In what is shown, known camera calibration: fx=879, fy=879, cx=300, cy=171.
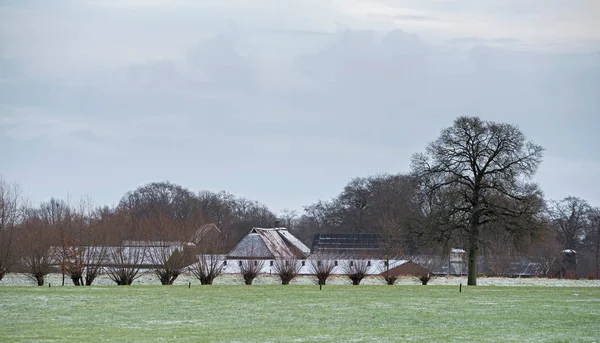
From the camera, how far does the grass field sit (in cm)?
2166

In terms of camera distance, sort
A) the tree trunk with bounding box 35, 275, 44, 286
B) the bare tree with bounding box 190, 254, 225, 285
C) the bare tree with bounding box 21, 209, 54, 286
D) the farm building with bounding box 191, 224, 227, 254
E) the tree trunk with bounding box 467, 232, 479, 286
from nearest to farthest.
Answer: the tree trunk with bounding box 35, 275, 44, 286, the bare tree with bounding box 21, 209, 54, 286, the tree trunk with bounding box 467, 232, 479, 286, the bare tree with bounding box 190, 254, 225, 285, the farm building with bounding box 191, 224, 227, 254

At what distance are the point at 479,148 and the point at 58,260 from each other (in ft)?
85.4

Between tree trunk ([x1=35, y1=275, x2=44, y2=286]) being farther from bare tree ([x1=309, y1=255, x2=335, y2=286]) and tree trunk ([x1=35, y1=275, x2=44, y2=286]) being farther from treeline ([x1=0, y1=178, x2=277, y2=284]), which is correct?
bare tree ([x1=309, y1=255, x2=335, y2=286])

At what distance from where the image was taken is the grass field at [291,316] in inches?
853

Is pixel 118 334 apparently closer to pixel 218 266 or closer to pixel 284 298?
pixel 284 298

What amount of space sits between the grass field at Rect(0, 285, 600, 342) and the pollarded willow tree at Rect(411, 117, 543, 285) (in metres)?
12.1

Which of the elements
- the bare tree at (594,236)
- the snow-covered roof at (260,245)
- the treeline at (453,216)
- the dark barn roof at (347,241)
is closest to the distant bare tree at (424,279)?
Result: the treeline at (453,216)

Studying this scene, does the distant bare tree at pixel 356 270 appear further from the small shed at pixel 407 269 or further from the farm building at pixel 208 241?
the farm building at pixel 208 241

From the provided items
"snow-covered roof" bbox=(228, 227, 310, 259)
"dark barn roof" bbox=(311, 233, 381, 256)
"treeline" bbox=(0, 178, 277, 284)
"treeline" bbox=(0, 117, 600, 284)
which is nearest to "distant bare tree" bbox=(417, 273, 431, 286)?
"treeline" bbox=(0, 117, 600, 284)

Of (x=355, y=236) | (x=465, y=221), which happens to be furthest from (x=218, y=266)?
(x=355, y=236)

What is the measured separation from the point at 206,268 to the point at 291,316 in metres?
26.6

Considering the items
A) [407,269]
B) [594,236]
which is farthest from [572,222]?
[407,269]

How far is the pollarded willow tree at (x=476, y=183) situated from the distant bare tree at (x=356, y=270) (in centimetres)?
492

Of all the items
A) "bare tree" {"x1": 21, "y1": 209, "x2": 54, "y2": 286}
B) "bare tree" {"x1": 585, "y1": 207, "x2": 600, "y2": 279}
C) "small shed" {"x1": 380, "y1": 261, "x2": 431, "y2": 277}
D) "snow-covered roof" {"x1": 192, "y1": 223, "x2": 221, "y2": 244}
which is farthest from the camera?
"bare tree" {"x1": 585, "y1": 207, "x2": 600, "y2": 279}
